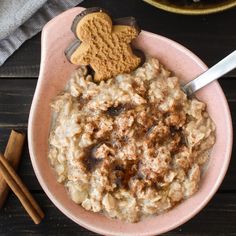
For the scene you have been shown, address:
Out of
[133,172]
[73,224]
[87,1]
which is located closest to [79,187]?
[133,172]

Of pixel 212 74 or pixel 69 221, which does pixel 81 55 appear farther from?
pixel 69 221

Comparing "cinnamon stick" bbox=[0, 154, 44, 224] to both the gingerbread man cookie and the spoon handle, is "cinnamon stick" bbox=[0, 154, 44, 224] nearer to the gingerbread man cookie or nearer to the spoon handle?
the gingerbread man cookie

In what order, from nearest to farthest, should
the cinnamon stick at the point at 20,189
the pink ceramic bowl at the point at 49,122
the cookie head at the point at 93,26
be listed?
the cookie head at the point at 93,26
the pink ceramic bowl at the point at 49,122
the cinnamon stick at the point at 20,189

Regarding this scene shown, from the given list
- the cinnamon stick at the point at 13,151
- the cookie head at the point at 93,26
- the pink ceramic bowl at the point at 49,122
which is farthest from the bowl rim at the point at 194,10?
the cinnamon stick at the point at 13,151

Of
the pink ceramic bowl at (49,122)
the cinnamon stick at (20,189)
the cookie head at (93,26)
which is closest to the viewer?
the cookie head at (93,26)

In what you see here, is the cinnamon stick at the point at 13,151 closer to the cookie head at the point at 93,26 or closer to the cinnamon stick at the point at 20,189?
the cinnamon stick at the point at 20,189
